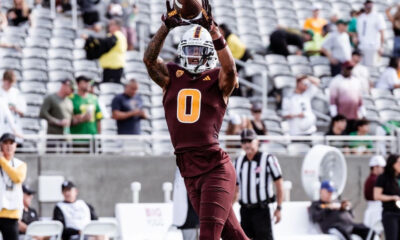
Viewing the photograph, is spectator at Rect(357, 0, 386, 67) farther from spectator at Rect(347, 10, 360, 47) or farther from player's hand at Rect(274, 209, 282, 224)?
player's hand at Rect(274, 209, 282, 224)

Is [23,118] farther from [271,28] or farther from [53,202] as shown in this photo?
[271,28]

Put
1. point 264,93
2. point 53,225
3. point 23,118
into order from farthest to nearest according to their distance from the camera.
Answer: point 264,93, point 23,118, point 53,225

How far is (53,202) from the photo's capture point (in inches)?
554

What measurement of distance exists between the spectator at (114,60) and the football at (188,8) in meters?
8.47

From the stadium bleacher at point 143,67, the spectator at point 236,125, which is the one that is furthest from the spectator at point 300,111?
the spectator at point 236,125

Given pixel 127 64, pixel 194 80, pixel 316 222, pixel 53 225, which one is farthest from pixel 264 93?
pixel 194 80

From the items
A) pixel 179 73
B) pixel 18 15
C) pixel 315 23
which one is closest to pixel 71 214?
pixel 179 73

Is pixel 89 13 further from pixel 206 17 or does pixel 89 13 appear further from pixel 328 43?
pixel 206 17

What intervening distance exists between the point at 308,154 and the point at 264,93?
8.37ft

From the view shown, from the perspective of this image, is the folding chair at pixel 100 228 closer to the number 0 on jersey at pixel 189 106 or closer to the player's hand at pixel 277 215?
the player's hand at pixel 277 215

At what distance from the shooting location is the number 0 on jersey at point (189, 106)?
820 centimetres

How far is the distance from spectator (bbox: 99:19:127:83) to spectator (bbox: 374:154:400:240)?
497 cm

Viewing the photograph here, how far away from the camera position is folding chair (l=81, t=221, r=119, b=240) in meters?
12.2

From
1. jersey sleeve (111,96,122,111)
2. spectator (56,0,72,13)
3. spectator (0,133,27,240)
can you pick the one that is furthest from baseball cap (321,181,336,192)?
spectator (56,0,72,13)
